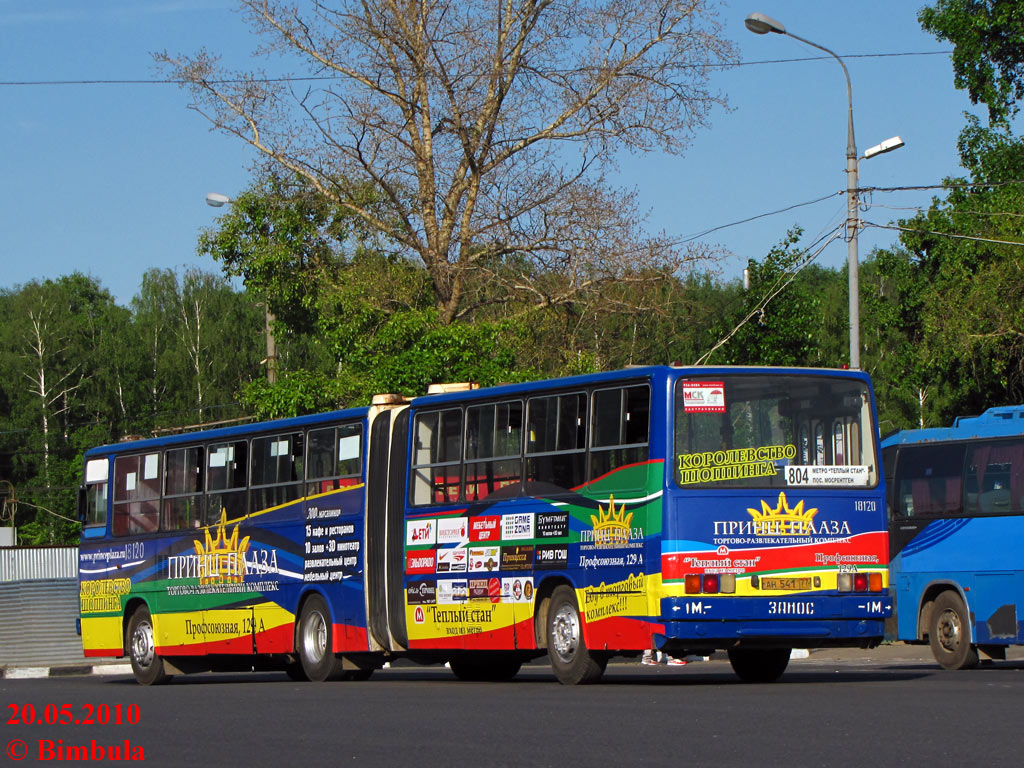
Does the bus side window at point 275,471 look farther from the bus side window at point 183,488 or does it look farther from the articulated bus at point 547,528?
the bus side window at point 183,488

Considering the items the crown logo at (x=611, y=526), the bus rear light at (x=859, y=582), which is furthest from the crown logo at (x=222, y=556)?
the bus rear light at (x=859, y=582)

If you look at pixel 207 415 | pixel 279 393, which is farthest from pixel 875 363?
pixel 279 393

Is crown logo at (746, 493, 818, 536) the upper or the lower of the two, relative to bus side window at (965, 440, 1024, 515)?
lower

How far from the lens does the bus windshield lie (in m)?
16.3

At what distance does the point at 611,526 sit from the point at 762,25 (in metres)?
13.1

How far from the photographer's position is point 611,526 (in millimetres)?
16766

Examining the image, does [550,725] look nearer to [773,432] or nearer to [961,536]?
[773,432]

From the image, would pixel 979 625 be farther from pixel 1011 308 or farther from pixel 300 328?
pixel 300 328

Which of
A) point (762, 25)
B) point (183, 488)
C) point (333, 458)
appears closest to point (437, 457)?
point (333, 458)

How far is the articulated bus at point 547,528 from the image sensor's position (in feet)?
53.7

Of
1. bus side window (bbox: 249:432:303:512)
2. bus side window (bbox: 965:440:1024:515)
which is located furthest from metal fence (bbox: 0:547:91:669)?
bus side window (bbox: 965:440:1024:515)

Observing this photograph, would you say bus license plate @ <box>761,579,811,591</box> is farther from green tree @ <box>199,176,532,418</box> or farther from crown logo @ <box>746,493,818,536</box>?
green tree @ <box>199,176,532,418</box>

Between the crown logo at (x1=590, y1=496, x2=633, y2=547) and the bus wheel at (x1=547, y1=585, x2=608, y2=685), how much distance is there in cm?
80

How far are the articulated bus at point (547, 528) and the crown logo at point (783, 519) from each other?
0.02 metres
